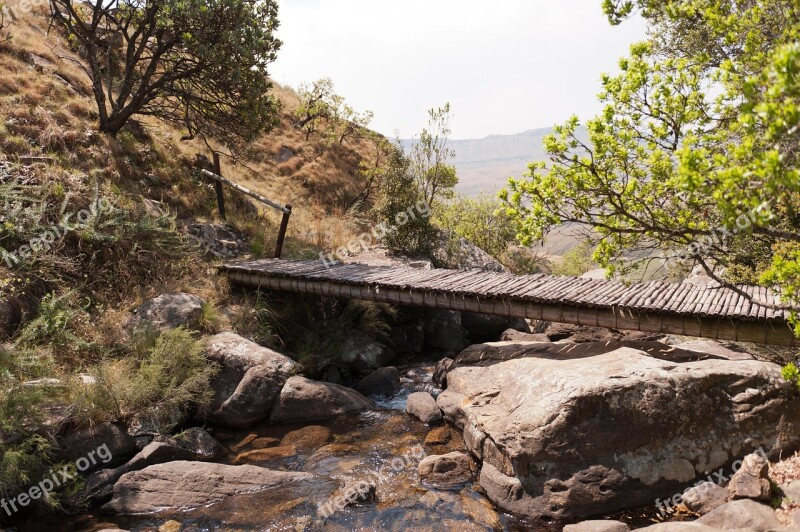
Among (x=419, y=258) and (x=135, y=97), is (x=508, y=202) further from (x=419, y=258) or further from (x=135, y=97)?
(x=135, y=97)

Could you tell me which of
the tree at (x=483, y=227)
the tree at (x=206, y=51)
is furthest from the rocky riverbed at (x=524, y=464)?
the tree at (x=483, y=227)

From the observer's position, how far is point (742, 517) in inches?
221

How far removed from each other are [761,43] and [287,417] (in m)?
9.96

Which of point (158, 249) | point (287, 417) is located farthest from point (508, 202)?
point (158, 249)

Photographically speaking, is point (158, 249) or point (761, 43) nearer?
point (761, 43)

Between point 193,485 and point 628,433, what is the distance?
6291mm

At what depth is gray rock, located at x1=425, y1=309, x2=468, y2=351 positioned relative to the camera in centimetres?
1499

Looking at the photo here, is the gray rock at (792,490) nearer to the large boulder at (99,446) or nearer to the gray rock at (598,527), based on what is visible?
the gray rock at (598,527)

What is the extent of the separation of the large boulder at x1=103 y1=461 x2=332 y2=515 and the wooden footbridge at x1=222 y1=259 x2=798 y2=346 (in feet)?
16.2

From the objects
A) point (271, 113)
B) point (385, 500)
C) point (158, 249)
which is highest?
point (271, 113)

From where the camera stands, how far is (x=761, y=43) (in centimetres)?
694

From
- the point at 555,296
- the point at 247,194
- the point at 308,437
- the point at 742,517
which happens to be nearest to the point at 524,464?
the point at 742,517

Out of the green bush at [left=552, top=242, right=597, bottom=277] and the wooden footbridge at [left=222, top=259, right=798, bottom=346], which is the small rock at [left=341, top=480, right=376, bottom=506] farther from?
the green bush at [left=552, top=242, right=597, bottom=277]

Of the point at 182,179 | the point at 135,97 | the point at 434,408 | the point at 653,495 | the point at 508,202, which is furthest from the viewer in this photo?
the point at 182,179
